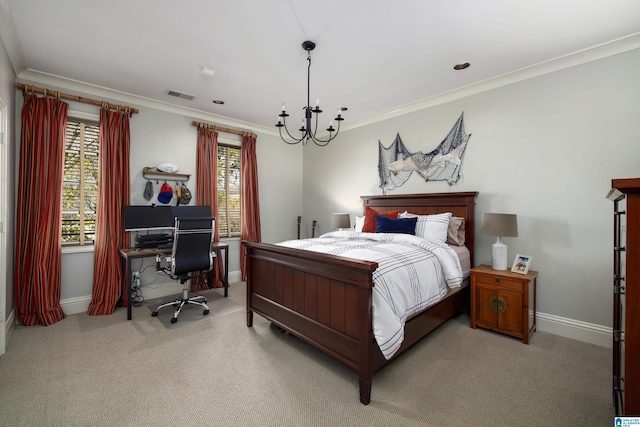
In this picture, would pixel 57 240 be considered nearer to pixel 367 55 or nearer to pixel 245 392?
pixel 245 392

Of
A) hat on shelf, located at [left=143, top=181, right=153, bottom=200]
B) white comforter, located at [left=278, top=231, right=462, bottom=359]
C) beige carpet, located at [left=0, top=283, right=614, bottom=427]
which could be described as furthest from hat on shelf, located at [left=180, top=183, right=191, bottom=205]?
white comforter, located at [left=278, top=231, right=462, bottom=359]

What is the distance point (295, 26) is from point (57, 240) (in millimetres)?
3385

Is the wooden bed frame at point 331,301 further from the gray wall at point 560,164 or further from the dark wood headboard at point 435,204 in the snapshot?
the gray wall at point 560,164

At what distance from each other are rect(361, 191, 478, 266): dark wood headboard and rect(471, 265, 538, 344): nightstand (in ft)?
1.68

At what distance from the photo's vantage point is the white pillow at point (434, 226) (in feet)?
10.5

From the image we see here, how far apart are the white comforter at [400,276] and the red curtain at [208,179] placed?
2021 millimetres

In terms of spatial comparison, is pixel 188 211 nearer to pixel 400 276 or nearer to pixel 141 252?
pixel 141 252

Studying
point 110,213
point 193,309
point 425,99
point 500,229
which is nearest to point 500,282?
point 500,229

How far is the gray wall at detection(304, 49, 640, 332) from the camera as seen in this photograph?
2535 mm

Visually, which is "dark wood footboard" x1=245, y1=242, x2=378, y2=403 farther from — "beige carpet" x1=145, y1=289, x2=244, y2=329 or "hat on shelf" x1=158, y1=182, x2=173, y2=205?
"hat on shelf" x1=158, y1=182, x2=173, y2=205

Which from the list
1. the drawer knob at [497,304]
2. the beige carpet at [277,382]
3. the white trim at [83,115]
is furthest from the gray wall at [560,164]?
the white trim at [83,115]

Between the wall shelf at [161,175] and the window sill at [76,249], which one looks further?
the wall shelf at [161,175]

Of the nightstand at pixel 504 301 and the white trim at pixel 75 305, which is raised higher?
the nightstand at pixel 504 301

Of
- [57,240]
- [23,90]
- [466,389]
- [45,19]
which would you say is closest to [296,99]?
[45,19]
